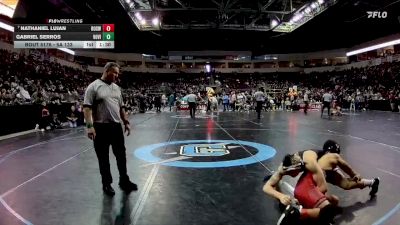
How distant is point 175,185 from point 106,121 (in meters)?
1.19

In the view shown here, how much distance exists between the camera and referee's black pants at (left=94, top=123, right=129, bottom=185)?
4.44 meters

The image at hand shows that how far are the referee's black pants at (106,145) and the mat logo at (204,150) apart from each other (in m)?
2.55

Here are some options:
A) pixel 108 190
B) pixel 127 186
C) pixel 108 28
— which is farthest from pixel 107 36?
pixel 108 190

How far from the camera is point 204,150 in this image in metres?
7.51

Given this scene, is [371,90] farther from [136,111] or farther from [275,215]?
[275,215]

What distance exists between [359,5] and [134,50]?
97.6 feet

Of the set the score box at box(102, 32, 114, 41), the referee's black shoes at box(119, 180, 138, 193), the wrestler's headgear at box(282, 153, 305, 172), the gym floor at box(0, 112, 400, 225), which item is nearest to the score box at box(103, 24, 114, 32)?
the score box at box(102, 32, 114, 41)

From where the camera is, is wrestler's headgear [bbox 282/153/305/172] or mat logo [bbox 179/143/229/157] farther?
mat logo [bbox 179/143/229/157]

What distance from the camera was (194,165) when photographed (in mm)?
5910

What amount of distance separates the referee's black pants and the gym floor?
24 cm

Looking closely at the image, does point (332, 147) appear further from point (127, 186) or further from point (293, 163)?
point (127, 186)
